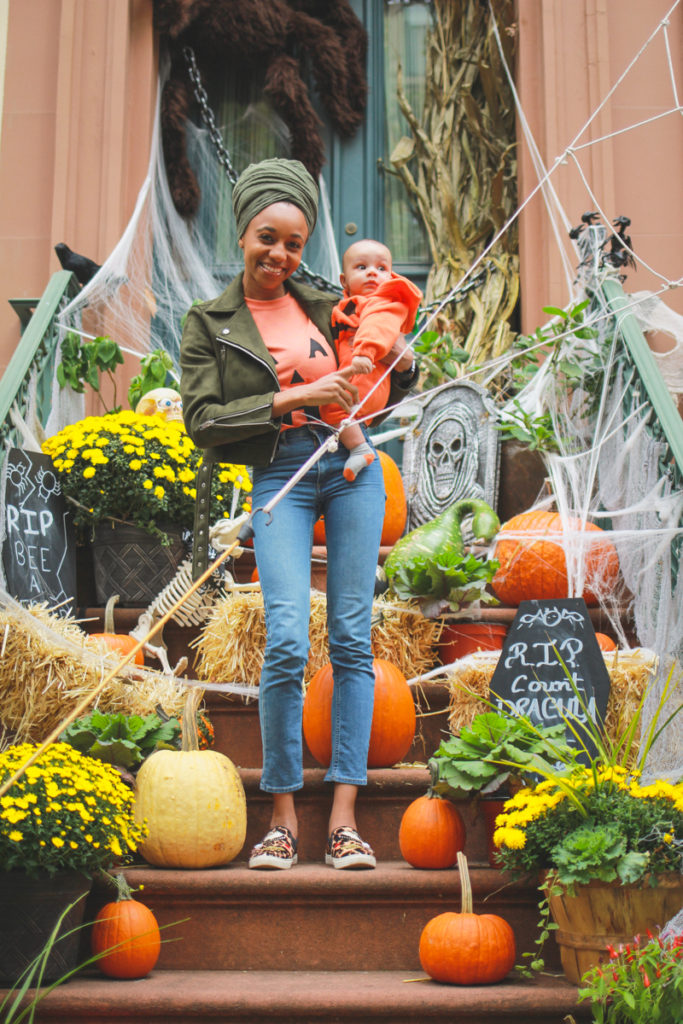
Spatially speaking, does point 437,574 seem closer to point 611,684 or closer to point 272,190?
point 611,684

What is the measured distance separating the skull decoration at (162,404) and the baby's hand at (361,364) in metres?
1.96

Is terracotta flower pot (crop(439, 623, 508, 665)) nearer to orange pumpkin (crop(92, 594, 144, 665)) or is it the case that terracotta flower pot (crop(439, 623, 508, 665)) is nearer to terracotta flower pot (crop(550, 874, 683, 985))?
orange pumpkin (crop(92, 594, 144, 665))

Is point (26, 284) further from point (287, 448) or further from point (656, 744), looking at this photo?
point (656, 744)

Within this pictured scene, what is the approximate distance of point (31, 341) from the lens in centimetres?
402

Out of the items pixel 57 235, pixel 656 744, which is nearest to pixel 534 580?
pixel 656 744

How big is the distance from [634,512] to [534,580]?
Result: 48cm

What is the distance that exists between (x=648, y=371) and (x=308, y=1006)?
7.83 ft

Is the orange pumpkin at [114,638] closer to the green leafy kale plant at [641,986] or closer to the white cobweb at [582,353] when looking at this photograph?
the white cobweb at [582,353]

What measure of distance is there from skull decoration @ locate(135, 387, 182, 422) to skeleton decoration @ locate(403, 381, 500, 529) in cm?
108

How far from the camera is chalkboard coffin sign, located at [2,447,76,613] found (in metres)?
3.48

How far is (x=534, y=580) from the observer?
377 cm

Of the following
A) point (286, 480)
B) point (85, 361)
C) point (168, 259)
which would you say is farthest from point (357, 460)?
point (168, 259)

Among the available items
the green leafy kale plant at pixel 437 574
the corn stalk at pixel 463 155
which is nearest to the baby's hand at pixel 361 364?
the green leafy kale plant at pixel 437 574

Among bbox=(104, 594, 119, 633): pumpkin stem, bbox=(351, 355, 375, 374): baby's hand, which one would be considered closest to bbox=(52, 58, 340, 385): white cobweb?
bbox=(104, 594, 119, 633): pumpkin stem
